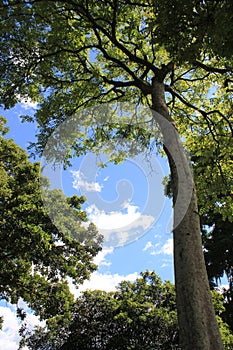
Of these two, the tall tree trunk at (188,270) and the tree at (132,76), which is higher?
the tree at (132,76)

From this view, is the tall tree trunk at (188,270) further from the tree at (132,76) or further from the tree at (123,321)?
the tree at (123,321)

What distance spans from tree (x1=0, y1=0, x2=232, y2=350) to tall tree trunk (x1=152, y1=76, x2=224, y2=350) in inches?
0.5

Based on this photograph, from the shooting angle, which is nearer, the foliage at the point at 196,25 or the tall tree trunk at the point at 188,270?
the foliage at the point at 196,25

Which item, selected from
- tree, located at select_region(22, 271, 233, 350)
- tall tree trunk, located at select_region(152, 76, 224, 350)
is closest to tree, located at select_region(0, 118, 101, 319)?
tree, located at select_region(22, 271, 233, 350)

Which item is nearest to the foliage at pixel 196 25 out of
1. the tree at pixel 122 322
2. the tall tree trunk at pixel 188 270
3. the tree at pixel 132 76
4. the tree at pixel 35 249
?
the tree at pixel 132 76

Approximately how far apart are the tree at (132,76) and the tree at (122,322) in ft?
32.0

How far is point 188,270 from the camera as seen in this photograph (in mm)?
4039

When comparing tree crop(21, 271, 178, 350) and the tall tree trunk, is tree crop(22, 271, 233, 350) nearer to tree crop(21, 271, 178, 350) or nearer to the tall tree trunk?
tree crop(21, 271, 178, 350)

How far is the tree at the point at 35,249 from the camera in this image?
11.5 meters

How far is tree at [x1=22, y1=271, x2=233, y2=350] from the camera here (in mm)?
14695

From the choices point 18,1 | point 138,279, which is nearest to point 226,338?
point 138,279

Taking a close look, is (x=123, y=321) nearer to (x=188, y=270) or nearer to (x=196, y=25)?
(x=188, y=270)

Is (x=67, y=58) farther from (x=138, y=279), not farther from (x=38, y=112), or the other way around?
(x=138, y=279)

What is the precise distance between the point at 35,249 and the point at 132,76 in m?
7.58
